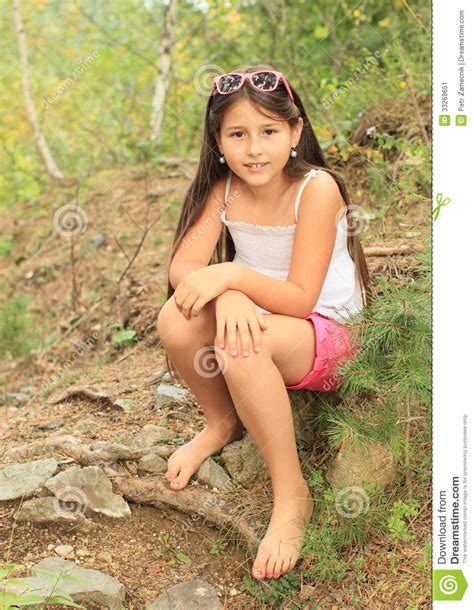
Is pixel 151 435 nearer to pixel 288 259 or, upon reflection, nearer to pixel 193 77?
pixel 288 259

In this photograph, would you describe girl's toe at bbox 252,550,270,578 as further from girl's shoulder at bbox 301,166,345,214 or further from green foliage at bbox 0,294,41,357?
green foliage at bbox 0,294,41,357

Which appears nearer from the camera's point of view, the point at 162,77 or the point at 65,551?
the point at 65,551

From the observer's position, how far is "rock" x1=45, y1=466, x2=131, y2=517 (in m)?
2.39

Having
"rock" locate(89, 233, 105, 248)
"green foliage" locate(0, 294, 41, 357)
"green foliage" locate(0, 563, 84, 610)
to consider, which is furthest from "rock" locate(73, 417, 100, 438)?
"rock" locate(89, 233, 105, 248)

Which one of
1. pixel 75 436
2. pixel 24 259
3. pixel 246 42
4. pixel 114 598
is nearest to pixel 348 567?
pixel 114 598

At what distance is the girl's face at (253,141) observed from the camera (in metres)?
2.27

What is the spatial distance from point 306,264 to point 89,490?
38.9 inches

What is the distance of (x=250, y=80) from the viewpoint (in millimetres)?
2252

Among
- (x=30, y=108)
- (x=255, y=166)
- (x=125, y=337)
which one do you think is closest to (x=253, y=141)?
(x=255, y=166)

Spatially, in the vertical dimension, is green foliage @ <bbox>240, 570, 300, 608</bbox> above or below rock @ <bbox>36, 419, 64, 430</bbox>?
below

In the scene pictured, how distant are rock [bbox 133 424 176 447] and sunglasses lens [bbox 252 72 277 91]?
4.02 ft

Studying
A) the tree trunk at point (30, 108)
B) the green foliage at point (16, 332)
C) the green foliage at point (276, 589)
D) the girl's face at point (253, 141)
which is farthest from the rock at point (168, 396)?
the tree trunk at point (30, 108)

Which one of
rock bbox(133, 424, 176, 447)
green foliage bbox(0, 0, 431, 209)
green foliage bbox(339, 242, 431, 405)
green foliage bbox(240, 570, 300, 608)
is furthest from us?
green foliage bbox(0, 0, 431, 209)
